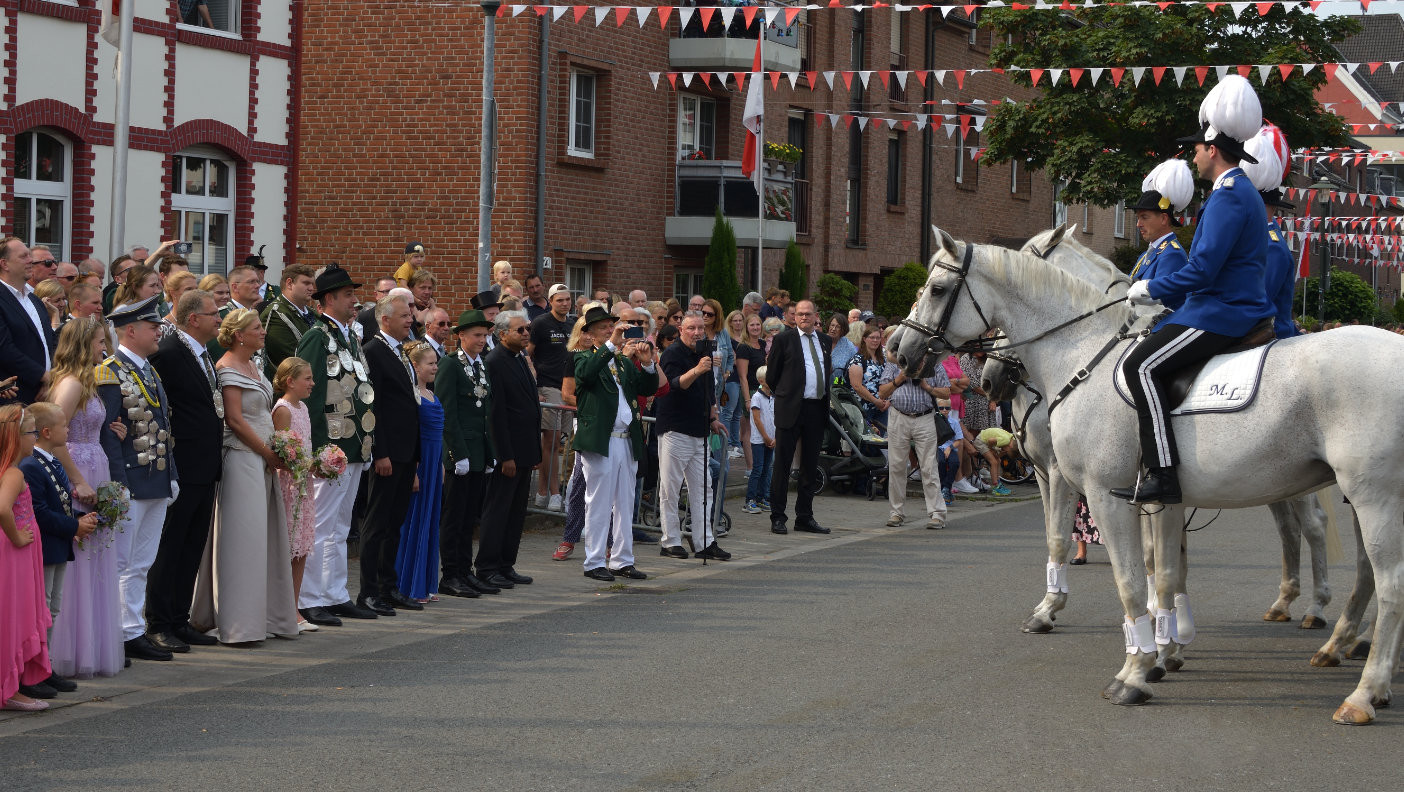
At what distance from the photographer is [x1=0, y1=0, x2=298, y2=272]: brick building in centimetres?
1908

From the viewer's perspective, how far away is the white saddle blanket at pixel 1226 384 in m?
7.94

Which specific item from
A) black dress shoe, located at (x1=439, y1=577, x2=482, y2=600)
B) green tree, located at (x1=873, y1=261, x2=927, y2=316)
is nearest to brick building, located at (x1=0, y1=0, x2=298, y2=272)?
black dress shoe, located at (x1=439, y1=577, x2=482, y2=600)

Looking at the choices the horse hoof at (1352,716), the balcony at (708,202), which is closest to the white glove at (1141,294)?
the horse hoof at (1352,716)

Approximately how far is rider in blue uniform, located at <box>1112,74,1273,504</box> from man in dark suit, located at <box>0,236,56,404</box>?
6.51 meters

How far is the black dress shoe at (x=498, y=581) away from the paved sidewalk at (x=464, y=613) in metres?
0.11

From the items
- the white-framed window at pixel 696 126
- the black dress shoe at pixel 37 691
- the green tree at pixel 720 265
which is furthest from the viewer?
the white-framed window at pixel 696 126

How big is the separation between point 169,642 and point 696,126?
22361 mm

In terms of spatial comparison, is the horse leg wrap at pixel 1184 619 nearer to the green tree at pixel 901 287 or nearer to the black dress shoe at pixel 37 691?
the black dress shoe at pixel 37 691

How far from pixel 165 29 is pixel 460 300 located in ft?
22.1

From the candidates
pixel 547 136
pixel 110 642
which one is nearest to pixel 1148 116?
pixel 547 136

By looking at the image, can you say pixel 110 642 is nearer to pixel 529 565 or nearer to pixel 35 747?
pixel 35 747

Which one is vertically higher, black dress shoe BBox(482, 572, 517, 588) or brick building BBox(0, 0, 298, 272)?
brick building BBox(0, 0, 298, 272)

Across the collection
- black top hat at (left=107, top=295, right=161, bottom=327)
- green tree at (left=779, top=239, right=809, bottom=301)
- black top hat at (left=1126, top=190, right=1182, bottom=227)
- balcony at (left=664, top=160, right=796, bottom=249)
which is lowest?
black top hat at (left=107, top=295, right=161, bottom=327)

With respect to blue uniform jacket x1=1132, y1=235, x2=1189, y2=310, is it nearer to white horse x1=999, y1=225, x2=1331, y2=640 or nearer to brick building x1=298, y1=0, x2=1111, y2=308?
white horse x1=999, y1=225, x2=1331, y2=640
